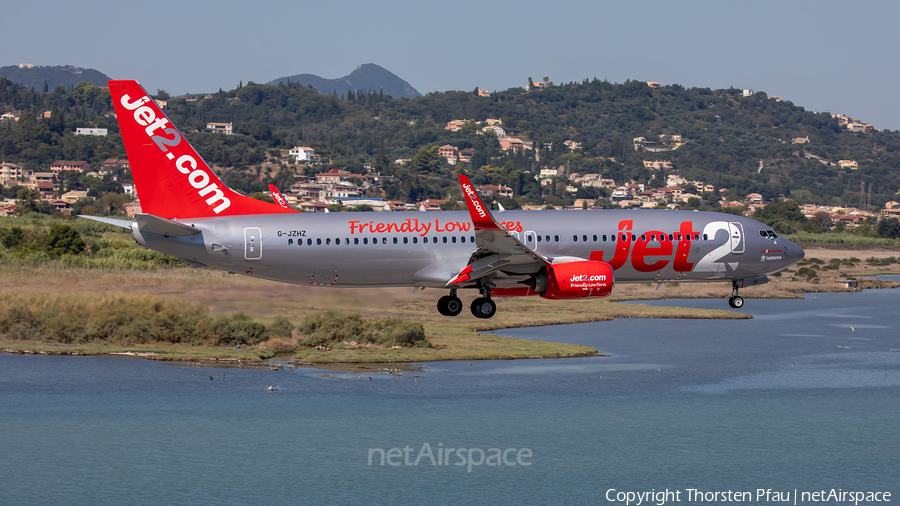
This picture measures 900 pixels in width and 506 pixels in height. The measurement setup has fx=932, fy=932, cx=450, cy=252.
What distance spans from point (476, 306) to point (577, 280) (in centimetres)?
544

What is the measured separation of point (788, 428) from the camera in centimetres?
8925

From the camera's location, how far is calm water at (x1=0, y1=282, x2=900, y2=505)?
78125 mm

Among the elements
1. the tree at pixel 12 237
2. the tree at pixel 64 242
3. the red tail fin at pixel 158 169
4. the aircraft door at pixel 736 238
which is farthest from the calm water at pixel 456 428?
the red tail fin at pixel 158 169

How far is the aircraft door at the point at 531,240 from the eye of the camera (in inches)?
1901

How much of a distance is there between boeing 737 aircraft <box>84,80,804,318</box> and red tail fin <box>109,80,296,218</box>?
53 mm

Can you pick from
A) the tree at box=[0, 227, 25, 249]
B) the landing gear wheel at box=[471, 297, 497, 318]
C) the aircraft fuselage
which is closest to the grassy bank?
the aircraft fuselage

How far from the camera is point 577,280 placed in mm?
46281

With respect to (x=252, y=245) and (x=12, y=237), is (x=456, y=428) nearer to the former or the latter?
(x=252, y=245)

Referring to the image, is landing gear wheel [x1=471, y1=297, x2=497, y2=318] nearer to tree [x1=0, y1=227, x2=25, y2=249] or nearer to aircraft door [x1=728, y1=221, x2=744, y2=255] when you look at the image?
aircraft door [x1=728, y1=221, x2=744, y2=255]

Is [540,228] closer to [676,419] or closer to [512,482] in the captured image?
[512,482]

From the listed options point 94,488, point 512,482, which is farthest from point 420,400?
point 94,488

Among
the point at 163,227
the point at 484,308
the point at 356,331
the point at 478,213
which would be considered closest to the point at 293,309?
the point at 163,227

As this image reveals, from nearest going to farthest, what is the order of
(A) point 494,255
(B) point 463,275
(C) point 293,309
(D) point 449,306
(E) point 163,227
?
(E) point 163,227 → (A) point 494,255 → (B) point 463,275 → (D) point 449,306 → (C) point 293,309

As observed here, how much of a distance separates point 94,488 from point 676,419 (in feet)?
177
